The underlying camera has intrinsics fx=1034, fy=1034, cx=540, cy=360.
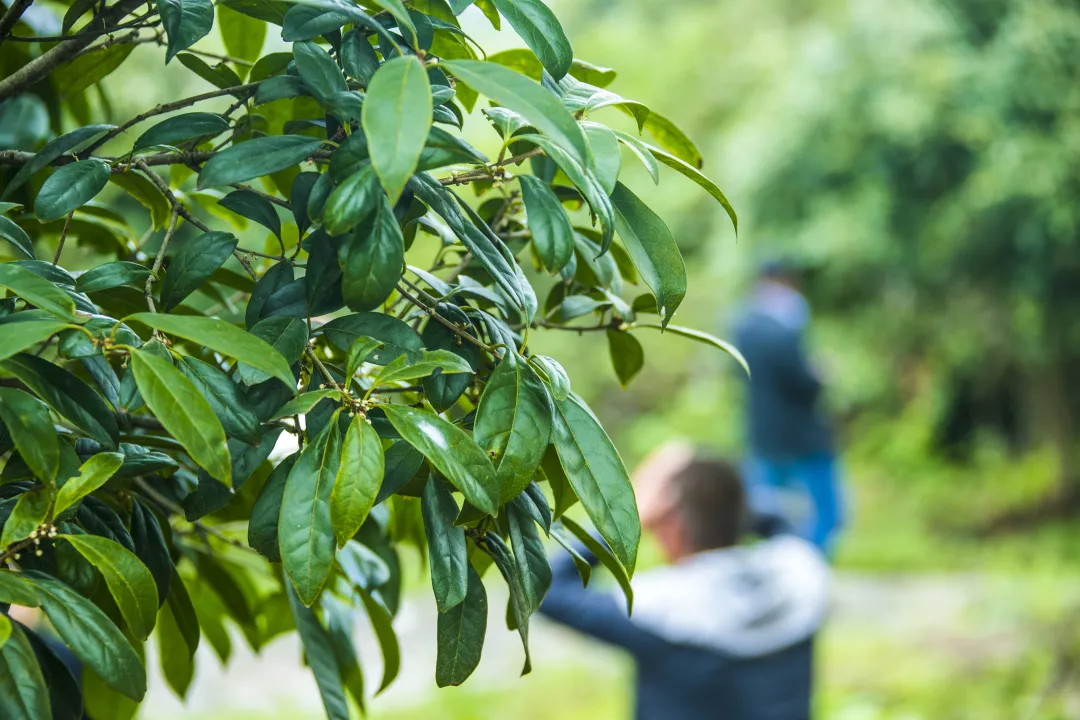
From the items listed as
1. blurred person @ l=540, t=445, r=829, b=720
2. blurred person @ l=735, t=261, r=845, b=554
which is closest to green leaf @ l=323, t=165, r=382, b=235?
blurred person @ l=540, t=445, r=829, b=720

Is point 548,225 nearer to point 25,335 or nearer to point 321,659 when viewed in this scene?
point 25,335

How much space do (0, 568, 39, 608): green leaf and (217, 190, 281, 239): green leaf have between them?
0.63ft

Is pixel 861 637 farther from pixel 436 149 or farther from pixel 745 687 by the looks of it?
pixel 436 149

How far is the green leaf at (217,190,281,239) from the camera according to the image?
50 centimetres

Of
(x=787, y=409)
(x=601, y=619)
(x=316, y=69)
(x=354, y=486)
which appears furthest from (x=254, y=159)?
(x=787, y=409)

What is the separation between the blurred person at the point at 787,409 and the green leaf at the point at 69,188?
2.83 m

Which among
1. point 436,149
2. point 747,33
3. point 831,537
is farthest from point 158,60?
point 747,33

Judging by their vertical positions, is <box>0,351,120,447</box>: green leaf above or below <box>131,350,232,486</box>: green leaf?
above

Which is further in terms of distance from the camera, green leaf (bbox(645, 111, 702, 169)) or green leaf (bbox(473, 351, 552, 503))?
green leaf (bbox(645, 111, 702, 169))

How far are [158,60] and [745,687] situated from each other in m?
3.19

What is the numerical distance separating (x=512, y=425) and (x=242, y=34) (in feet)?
1.28

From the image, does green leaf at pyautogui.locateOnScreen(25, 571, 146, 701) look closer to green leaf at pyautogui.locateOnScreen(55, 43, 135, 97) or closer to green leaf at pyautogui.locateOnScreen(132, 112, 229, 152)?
green leaf at pyautogui.locateOnScreen(132, 112, 229, 152)

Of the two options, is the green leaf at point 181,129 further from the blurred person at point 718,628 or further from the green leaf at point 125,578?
the blurred person at point 718,628

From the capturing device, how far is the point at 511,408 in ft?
1.44
